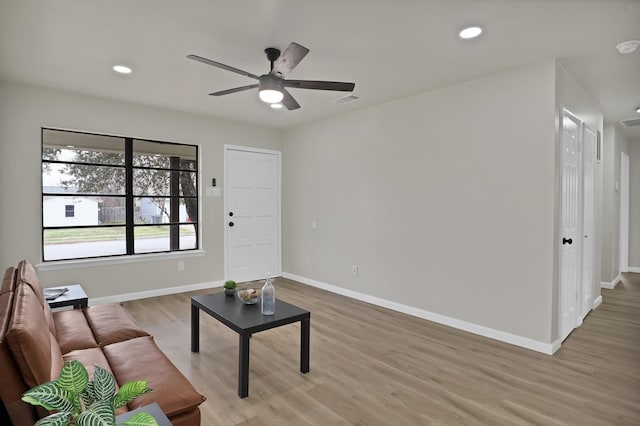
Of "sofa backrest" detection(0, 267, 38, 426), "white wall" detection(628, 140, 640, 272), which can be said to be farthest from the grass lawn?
"white wall" detection(628, 140, 640, 272)

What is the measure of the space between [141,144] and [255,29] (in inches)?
116

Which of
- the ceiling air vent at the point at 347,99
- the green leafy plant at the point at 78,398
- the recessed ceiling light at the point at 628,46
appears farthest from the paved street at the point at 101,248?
the recessed ceiling light at the point at 628,46

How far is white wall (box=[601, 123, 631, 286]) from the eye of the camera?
5227 mm

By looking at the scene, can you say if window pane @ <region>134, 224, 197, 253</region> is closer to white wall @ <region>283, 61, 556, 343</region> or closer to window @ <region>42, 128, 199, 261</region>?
window @ <region>42, 128, 199, 261</region>

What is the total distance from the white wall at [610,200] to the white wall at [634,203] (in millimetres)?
1389

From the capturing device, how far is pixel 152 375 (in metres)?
1.83

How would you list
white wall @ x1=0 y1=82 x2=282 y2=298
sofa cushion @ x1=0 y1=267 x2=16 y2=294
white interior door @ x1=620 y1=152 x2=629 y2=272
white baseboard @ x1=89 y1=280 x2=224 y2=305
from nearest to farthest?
1. sofa cushion @ x1=0 y1=267 x2=16 y2=294
2. white wall @ x1=0 y1=82 x2=282 y2=298
3. white baseboard @ x1=89 y1=280 x2=224 y2=305
4. white interior door @ x1=620 y1=152 x2=629 y2=272

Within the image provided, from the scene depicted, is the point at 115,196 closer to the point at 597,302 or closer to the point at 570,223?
the point at 570,223

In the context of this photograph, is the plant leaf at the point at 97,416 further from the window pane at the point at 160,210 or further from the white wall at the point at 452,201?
the window pane at the point at 160,210

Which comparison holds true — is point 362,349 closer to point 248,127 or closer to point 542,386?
point 542,386

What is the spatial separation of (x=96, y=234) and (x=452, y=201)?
434 cm

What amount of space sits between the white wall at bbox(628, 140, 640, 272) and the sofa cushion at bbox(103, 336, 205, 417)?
8191 mm

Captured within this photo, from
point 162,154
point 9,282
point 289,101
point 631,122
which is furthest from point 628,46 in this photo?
point 162,154

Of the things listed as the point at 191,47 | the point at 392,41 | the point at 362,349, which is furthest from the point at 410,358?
the point at 191,47
